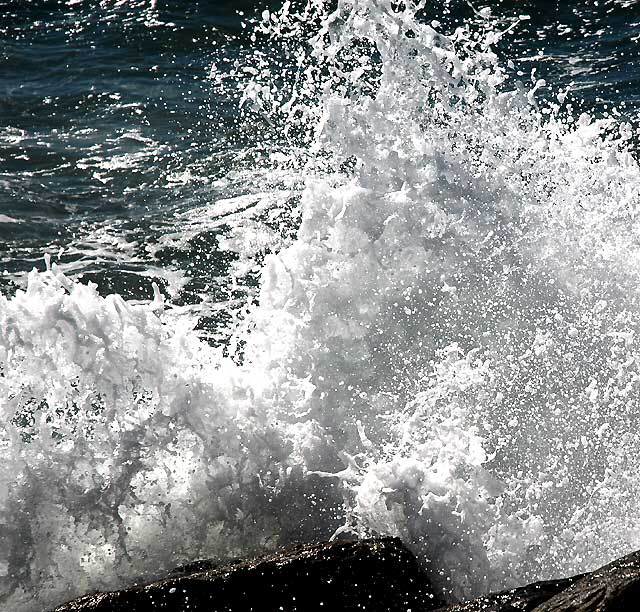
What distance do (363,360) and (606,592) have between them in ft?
8.81

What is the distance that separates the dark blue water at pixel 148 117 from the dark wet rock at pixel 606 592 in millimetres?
3896

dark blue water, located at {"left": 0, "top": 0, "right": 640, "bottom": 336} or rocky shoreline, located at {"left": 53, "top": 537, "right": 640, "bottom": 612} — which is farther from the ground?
rocky shoreline, located at {"left": 53, "top": 537, "right": 640, "bottom": 612}

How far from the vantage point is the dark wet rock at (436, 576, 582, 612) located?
10.9 ft

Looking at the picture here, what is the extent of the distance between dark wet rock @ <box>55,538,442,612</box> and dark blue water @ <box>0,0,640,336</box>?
2.93 metres

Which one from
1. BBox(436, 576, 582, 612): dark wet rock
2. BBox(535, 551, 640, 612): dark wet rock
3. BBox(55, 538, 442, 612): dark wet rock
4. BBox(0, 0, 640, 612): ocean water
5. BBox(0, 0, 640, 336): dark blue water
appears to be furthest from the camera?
BBox(0, 0, 640, 336): dark blue water

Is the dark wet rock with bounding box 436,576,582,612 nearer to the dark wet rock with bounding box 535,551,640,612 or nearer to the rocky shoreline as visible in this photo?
the dark wet rock with bounding box 535,551,640,612

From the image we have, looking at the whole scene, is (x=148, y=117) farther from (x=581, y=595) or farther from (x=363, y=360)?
Answer: (x=581, y=595)

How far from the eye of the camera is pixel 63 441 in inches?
183

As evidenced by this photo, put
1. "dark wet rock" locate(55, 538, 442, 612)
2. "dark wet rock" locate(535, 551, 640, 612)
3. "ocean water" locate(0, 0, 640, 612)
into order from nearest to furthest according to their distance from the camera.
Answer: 1. "dark wet rock" locate(535, 551, 640, 612)
2. "dark wet rock" locate(55, 538, 442, 612)
3. "ocean water" locate(0, 0, 640, 612)

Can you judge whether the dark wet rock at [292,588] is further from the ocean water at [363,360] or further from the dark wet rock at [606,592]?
the dark wet rock at [606,592]

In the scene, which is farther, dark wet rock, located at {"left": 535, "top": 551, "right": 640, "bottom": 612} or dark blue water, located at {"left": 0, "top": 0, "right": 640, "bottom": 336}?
dark blue water, located at {"left": 0, "top": 0, "right": 640, "bottom": 336}

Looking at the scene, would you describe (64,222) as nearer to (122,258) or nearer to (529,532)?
(122,258)

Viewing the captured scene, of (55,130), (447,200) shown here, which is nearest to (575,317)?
(447,200)

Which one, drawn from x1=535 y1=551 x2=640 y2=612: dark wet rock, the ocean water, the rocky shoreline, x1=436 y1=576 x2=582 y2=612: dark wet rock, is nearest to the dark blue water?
the ocean water
